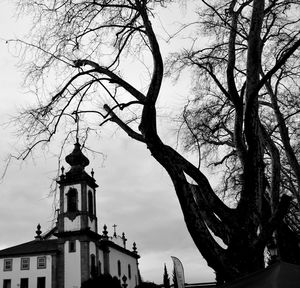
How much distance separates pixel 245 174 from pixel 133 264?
180 feet

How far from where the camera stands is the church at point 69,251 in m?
40.1

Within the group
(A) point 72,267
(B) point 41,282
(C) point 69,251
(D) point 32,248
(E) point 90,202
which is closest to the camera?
(A) point 72,267

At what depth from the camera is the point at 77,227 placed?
41281 mm

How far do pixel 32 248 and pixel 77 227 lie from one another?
7.86 metres

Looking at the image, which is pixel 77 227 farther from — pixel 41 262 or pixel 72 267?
pixel 41 262

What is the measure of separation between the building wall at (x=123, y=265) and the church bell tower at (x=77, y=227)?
21.8 ft

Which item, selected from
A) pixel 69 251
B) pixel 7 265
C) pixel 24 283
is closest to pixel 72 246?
pixel 69 251

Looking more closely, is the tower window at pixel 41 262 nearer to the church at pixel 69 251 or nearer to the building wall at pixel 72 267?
the church at pixel 69 251

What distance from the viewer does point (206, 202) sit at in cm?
741

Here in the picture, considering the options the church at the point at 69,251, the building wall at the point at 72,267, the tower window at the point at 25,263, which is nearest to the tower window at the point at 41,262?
the church at the point at 69,251

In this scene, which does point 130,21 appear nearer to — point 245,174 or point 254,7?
point 254,7

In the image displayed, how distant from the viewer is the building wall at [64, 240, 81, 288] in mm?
39156

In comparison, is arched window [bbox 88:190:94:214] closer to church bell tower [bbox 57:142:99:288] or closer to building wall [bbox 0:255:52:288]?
church bell tower [bbox 57:142:99:288]

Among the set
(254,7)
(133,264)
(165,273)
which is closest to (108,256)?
(165,273)
